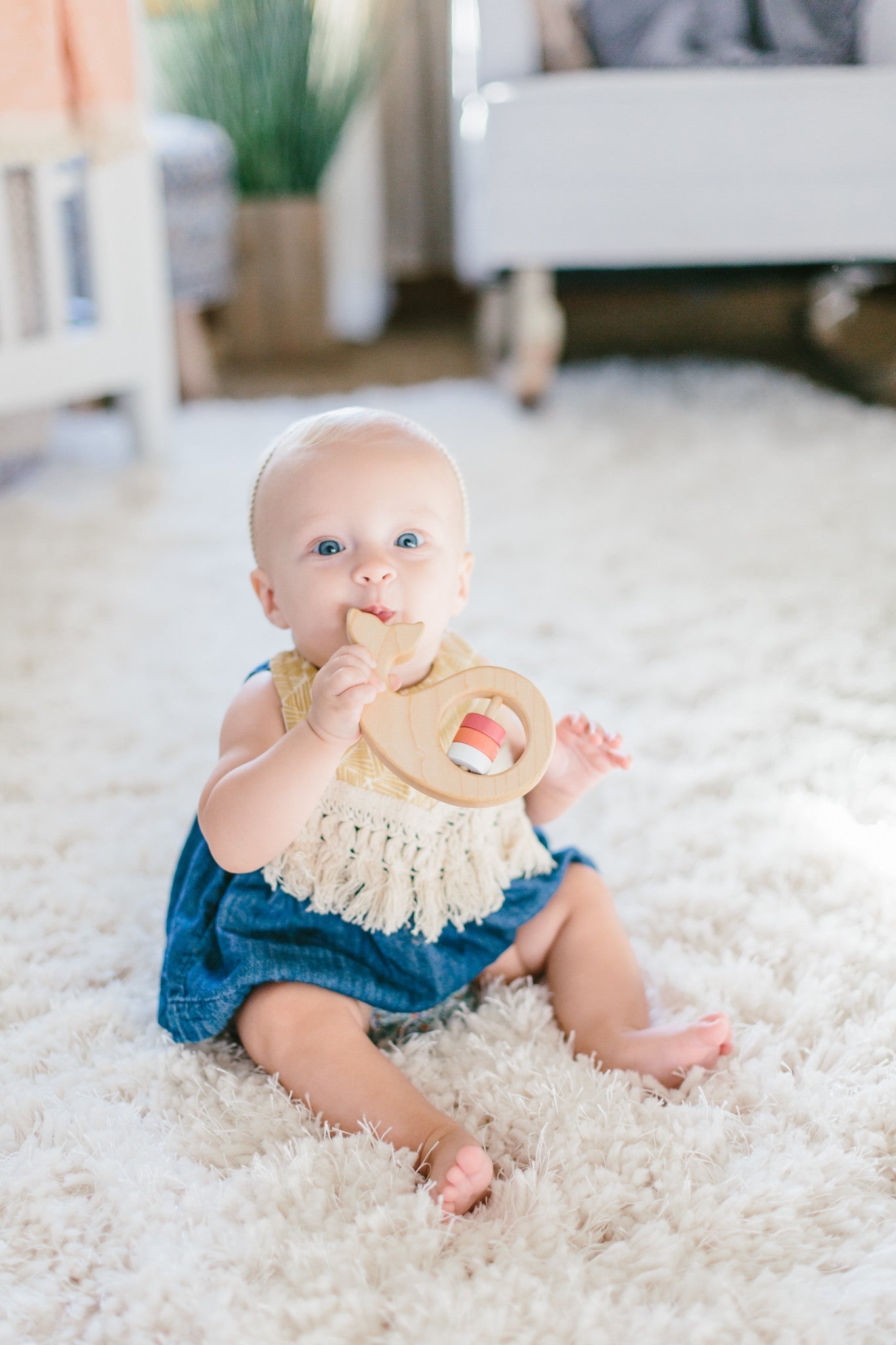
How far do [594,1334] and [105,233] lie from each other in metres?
1.48

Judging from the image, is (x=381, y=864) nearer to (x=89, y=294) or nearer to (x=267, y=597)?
(x=267, y=597)

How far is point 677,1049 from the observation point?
0.58 meters

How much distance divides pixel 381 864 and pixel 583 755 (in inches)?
5.2

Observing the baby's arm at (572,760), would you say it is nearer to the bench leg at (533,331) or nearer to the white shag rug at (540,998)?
the white shag rug at (540,998)

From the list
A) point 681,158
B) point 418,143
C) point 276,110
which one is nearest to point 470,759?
point 681,158

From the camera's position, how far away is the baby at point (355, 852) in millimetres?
555

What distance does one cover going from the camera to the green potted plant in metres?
2.22

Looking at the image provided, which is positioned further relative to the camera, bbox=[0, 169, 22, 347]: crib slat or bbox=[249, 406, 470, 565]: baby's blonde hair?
bbox=[0, 169, 22, 347]: crib slat

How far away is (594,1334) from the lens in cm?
44

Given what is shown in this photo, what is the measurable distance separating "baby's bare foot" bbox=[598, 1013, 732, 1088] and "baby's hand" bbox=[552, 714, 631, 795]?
5.5 inches

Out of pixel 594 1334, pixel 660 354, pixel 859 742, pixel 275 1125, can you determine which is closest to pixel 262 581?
pixel 275 1125

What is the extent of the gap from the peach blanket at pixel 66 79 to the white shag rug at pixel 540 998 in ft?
1.48

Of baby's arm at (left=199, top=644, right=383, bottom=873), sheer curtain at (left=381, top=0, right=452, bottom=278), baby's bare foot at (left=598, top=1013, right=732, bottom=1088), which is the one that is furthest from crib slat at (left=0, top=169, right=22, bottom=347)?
sheer curtain at (left=381, top=0, right=452, bottom=278)

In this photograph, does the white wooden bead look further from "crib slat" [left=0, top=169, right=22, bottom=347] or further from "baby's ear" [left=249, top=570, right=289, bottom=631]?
"crib slat" [left=0, top=169, right=22, bottom=347]
